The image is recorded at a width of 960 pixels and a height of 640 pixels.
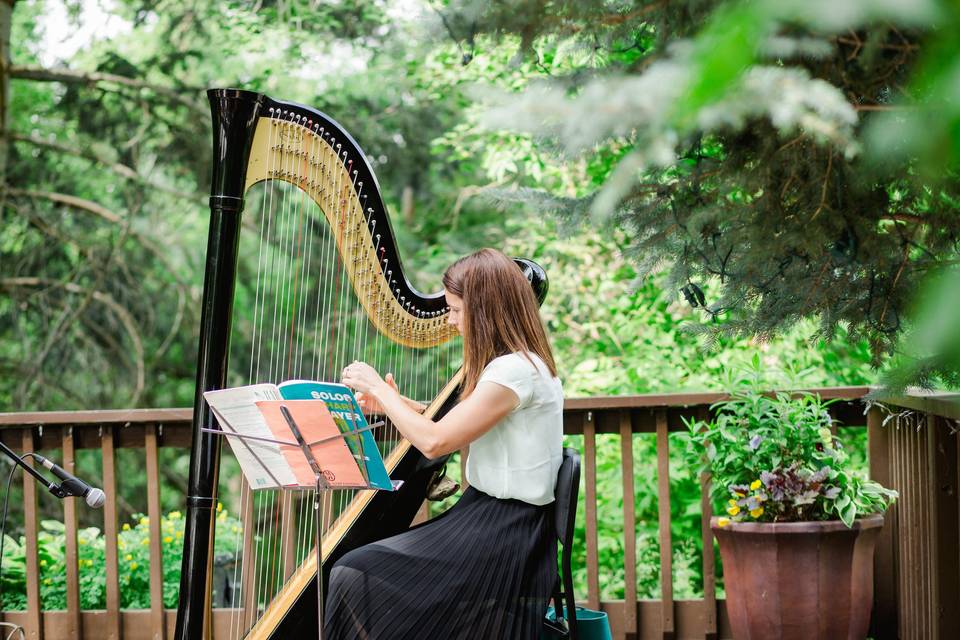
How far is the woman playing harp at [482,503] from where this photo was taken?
229 centimetres

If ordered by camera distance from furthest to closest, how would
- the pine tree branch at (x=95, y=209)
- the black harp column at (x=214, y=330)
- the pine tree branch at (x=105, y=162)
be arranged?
the pine tree branch at (x=95, y=209) < the pine tree branch at (x=105, y=162) < the black harp column at (x=214, y=330)

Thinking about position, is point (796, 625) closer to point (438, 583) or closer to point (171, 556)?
point (438, 583)

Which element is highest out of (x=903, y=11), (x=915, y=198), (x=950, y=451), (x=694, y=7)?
(x=694, y=7)

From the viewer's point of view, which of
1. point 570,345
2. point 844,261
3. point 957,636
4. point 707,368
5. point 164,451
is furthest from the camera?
point 164,451

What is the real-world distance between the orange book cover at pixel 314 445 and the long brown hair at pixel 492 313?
511mm

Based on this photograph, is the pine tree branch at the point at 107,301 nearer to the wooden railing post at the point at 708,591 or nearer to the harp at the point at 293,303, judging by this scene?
the harp at the point at 293,303

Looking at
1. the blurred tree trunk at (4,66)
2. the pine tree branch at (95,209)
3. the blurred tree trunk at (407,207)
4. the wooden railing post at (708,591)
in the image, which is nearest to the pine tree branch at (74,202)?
the pine tree branch at (95,209)

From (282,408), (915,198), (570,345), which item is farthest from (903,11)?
(570,345)

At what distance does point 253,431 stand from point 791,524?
166 centimetres

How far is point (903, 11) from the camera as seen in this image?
0.43 m

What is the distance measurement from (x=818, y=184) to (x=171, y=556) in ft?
11.1

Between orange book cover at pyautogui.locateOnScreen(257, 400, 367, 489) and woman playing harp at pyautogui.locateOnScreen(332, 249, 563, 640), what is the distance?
256 millimetres

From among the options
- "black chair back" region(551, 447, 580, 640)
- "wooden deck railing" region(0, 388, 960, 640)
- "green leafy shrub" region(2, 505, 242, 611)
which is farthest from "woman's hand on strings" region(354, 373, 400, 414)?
"green leafy shrub" region(2, 505, 242, 611)

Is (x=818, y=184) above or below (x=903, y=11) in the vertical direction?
above
